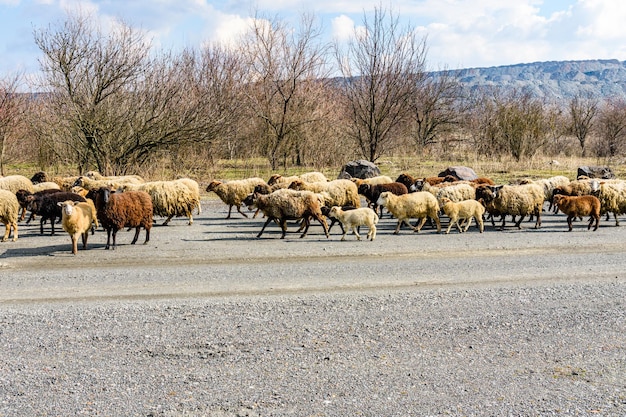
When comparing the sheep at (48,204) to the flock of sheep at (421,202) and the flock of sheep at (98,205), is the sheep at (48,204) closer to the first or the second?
the flock of sheep at (98,205)

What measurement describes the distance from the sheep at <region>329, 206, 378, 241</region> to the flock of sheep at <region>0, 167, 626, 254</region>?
23mm

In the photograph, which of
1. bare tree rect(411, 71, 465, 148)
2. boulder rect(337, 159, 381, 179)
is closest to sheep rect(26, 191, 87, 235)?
boulder rect(337, 159, 381, 179)

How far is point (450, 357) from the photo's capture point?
20.5 ft

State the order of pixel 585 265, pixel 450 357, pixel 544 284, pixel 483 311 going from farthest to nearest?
pixel 585 265 < pixel 544 284 < pixel 483 311 < pixel 450 357

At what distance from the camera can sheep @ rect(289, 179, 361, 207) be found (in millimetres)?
16219

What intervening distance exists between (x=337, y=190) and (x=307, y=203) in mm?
2733

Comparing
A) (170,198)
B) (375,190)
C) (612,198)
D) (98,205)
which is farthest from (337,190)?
(612,198)

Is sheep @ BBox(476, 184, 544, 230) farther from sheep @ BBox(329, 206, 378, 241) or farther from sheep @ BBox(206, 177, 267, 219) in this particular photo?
sheep @ BBox(206, 177, 267, 219)

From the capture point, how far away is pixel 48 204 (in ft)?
46.3

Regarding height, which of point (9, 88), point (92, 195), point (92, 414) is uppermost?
point (9, 88)

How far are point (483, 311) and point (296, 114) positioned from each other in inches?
1050

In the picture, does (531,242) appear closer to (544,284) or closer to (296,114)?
(544,284)

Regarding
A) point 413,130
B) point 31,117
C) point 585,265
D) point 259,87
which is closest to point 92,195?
point 585,265

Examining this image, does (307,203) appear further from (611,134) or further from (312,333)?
(611,134)
